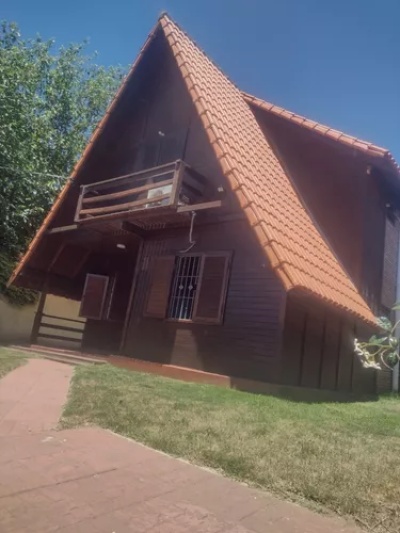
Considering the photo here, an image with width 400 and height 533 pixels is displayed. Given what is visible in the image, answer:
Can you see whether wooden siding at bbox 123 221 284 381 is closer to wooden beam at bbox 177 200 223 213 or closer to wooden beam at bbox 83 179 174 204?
wooden beam at bbox 177 200 223 213

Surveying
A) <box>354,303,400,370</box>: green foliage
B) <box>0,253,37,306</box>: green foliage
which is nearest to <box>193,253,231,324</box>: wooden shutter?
<box>354,303,400,370</box>: green foliage

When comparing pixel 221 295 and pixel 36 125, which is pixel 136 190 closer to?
pixel 221 295

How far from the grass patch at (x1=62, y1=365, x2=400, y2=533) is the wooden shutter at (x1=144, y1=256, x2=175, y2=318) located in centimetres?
286

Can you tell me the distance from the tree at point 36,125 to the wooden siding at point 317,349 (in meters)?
10.7

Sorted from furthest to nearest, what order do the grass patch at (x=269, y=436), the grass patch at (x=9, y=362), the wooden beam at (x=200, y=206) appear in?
the wooden beam at (x=200, y=206) → the grass patch at (x=9, y=362) → the grass patch at (x=269, y=436)

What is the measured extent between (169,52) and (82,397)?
26.9 ft

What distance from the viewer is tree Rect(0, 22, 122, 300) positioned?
50.1 ft

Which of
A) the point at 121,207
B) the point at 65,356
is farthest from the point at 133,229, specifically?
the point at 65,356

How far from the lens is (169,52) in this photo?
10070mm

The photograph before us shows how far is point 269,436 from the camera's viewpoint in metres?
4.07

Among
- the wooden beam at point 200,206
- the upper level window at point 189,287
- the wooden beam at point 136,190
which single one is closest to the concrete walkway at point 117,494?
the upper level window at point 189,287

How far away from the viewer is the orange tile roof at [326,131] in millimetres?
8961

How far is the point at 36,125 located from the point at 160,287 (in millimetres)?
12923

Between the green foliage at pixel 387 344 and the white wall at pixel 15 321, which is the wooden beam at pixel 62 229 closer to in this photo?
the white wall at pixel 15 321
